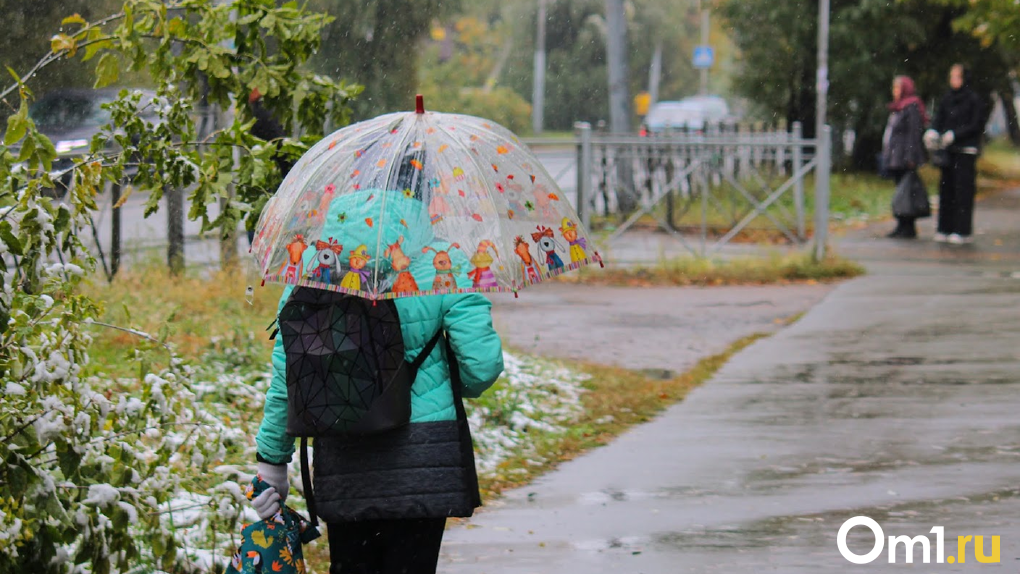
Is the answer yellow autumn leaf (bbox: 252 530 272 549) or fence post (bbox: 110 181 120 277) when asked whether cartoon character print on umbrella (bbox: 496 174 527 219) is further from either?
fence post (bbox: 110 181 120 277)

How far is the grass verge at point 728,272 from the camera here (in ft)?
43.2

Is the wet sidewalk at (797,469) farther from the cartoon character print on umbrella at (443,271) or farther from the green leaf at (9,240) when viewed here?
the green leaf at (9,240)

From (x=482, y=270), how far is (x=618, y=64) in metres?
17.1

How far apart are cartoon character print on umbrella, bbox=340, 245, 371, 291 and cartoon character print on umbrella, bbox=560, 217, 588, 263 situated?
0.64 m

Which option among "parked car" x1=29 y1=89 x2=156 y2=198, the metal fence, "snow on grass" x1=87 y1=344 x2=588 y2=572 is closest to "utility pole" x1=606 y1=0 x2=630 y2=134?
the metal fence

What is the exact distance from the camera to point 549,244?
145 inches

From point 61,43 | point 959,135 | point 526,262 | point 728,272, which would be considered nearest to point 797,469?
point 526,262

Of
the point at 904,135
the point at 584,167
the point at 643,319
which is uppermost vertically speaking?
the point at 904,135

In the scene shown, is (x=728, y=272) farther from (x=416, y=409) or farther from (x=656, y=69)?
(x=656, y=69)

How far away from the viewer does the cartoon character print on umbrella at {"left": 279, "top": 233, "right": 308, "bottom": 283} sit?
3.38 m

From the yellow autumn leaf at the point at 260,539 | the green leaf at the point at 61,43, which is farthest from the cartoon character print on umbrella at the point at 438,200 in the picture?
the green leaf at the point at 61,43

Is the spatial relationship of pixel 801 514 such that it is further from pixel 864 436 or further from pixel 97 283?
pixel 97 283

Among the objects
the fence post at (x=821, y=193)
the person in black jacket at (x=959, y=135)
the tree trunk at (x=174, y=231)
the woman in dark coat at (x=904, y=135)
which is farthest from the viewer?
the woman in dark coat at (x=904, y=135)

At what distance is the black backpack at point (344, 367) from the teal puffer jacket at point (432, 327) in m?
0.05
